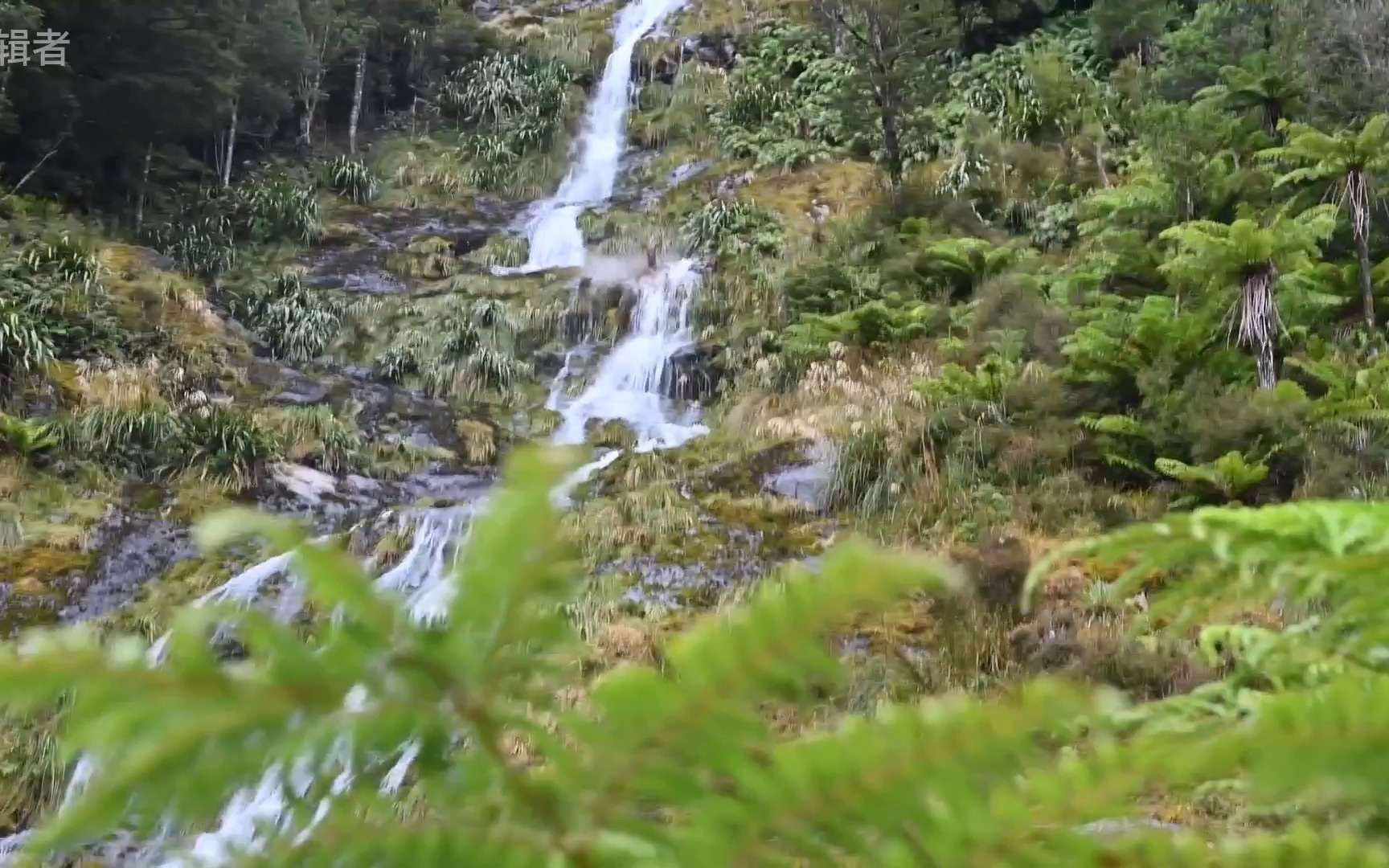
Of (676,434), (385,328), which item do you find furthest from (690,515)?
(385,328)

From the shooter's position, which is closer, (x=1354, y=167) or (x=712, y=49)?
(x=1354, y=167)

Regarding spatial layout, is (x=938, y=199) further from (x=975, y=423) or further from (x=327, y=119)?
(x=327, y=119)

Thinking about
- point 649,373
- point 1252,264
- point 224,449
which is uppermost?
point 1252,264

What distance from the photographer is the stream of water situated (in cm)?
77

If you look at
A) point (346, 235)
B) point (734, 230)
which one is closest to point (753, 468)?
point (734, 230)

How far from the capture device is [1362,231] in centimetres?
767

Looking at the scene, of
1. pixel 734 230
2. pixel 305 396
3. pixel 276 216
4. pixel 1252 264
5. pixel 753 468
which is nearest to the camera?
pixel 1252 264

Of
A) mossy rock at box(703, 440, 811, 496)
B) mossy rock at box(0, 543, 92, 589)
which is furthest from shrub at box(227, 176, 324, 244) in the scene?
mossy rock at box(703, 440, 811, 496)

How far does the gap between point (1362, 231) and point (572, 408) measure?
8.23 meters

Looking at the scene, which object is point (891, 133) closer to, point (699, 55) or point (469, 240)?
point (469, 240)

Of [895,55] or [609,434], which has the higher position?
[895,55]

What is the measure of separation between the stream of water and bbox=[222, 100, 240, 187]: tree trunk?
17.8 feet

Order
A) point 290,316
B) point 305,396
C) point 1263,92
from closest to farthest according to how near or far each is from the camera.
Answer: point 1263,92, point 305,396, point 290,316

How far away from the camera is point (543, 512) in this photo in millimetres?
710
